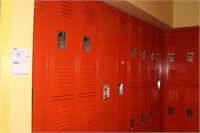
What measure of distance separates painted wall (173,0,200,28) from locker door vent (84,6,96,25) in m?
2.12

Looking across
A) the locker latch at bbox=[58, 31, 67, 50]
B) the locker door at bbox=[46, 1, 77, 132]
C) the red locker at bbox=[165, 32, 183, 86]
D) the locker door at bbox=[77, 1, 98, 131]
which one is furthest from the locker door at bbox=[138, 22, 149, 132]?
the locker latch at bbox=[58, 31, 67, 50]

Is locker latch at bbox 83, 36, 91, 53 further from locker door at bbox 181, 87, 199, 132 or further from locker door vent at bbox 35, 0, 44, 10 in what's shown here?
locker door at bbox 181, 87, 199, 132

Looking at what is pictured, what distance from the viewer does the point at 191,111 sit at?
4191 millimetres

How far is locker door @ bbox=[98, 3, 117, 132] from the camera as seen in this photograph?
259 cm

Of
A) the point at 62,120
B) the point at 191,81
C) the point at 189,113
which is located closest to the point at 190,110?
the point at 189,113

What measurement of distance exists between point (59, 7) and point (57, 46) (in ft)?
1.13

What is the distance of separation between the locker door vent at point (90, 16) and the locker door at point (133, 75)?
912mm

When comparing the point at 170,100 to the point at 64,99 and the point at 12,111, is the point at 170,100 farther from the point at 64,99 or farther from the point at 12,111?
the point at 12,111

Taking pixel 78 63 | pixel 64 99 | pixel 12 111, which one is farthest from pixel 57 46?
A: pixel 12 111

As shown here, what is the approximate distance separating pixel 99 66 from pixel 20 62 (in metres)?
1.39

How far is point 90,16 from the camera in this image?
2416 millimetres

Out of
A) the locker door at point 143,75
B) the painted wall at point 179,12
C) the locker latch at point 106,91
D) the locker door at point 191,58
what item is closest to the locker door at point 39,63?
the locker latch at point 106,91

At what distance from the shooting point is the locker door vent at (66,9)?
2070 mm

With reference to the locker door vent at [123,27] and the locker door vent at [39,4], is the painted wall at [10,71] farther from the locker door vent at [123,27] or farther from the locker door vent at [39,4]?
the locker door vent at [123,27]
